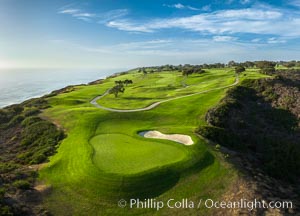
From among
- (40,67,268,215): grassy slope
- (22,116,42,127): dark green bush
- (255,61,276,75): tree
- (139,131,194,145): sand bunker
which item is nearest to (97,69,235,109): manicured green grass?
(255,61,276,75): tree

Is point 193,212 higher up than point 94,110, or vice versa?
point 94,110

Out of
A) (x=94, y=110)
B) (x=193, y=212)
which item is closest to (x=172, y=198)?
(x=193, y=212)

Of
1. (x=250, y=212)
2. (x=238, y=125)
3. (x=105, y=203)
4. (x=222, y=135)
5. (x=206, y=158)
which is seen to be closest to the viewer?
(x=250, y=212)

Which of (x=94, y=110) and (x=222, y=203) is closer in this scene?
(x=222, y=203)

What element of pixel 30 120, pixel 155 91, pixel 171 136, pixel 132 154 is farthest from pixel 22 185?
pixel 155 91

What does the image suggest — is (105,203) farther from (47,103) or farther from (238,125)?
(47,103)

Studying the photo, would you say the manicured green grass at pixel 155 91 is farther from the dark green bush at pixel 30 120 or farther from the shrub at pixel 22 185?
the shrub at pixel 22 185

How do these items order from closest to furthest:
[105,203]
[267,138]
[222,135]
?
[105,203] → [222,135] → [267,138]
